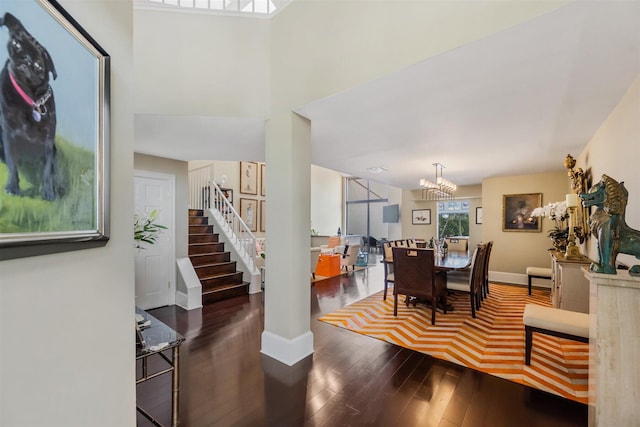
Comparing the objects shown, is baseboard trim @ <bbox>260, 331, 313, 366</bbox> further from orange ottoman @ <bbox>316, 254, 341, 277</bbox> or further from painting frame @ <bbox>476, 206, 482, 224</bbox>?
painting frame @ <bbox>476, 206, 482, 224</bbox>

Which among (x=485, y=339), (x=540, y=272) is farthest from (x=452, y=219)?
(x=485, y=339)

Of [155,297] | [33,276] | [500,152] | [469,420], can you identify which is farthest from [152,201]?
[500,152]

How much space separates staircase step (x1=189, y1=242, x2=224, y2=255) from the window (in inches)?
236

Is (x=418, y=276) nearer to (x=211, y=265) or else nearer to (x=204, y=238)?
(x=211, y=265)

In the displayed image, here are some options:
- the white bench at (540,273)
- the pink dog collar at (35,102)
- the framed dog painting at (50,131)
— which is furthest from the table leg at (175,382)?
the white bench at (540,273)

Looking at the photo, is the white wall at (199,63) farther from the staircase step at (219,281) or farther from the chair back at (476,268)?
the chair back at (476,268)

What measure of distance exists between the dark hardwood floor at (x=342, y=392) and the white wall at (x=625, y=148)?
152 centimetres

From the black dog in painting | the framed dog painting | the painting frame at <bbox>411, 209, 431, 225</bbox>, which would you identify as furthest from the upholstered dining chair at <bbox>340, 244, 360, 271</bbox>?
the black dog in painting

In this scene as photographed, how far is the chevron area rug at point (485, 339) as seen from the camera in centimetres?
233

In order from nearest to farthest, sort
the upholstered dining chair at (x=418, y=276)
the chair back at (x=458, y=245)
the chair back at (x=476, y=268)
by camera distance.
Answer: the upholstered dining chair at (x=418, y=276)
the chair back at (x=476, y=268)
the chair back at (x=458, y=245)

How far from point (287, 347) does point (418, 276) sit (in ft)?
6.34

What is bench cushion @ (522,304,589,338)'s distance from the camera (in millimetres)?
2191

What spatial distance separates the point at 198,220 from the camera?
5.57 metres

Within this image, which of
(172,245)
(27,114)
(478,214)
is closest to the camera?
(27,114)
